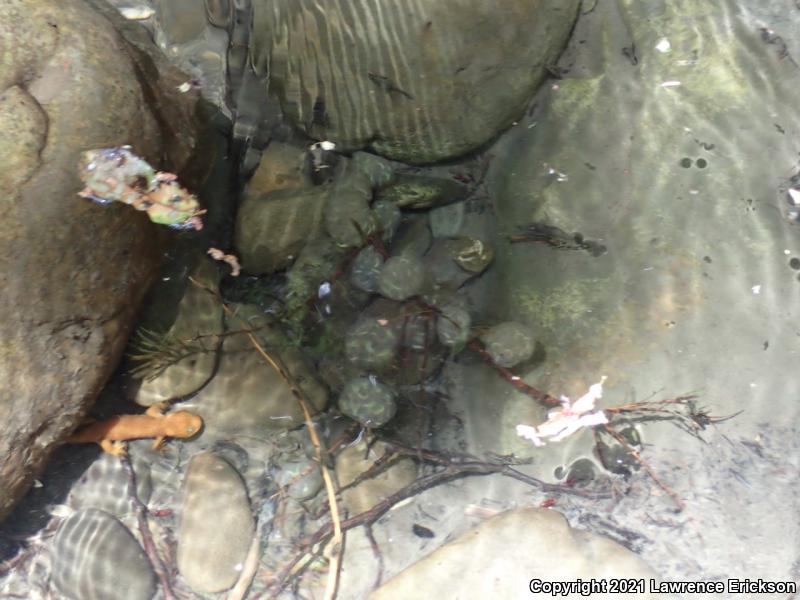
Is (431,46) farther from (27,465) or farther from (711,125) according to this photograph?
(27,465)

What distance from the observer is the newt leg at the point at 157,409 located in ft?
12.1

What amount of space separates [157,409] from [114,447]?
33 centimetres

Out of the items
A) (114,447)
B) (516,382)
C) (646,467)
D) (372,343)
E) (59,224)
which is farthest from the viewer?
(114,447)

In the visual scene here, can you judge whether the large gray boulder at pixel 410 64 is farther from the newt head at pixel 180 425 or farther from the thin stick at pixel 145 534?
the thin stick at pixel 145 534

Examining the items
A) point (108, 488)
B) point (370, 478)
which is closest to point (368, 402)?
point (370, 478)

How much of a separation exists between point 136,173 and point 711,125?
3.22 meters

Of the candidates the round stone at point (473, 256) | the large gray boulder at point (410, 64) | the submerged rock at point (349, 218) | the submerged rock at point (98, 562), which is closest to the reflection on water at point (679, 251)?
the round stone at point (473, 256)

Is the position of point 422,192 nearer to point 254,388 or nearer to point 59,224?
point 254,388

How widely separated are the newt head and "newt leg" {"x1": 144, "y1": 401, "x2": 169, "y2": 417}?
2.2 inches

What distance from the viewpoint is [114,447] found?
367 centimetres

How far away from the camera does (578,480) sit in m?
3.40

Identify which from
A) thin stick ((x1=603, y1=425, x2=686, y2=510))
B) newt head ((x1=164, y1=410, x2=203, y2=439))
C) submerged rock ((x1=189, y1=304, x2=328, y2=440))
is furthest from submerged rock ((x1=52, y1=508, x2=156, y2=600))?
thin stick ((x1=603, y1=425, x2=686, y2=510))

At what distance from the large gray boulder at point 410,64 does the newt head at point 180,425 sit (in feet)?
6.56

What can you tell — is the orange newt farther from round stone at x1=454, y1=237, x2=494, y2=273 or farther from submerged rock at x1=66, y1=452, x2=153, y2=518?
round stone at x1=454, y1=237, x2=494, y2=273
